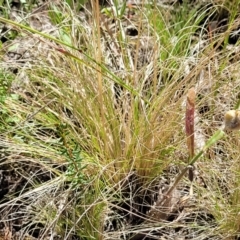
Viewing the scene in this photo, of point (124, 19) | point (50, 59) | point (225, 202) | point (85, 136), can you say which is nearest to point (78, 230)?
point (85, 136)

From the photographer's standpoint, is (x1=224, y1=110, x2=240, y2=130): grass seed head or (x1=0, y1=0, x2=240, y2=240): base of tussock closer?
(x1=224, y1=110, x2=240, y2=130): grass seed head

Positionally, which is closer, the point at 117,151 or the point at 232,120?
the point at 232,120

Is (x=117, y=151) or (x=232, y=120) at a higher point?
(x=232, y=120)

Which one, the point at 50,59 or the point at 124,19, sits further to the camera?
the point at 124,19

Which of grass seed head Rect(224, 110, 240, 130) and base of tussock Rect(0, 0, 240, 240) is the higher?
grass seed head Rect(224, 110, 240, 130)

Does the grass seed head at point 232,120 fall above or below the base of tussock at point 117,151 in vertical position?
above

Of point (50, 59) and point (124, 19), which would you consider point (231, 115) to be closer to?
point (50, 59)

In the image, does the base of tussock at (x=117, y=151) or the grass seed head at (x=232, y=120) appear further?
the base of tussock at (x=117, y=151)

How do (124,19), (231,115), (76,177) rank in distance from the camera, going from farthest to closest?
(124,19) → (76,177) → (231,115)
